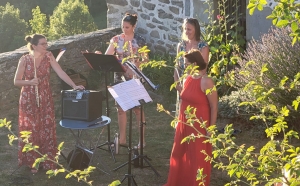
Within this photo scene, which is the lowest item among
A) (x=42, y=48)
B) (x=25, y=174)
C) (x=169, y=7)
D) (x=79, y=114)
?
(x=25, y=174)

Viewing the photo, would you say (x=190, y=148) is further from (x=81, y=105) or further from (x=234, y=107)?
(x=234, y=107)

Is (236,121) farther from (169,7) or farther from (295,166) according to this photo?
(295,166)

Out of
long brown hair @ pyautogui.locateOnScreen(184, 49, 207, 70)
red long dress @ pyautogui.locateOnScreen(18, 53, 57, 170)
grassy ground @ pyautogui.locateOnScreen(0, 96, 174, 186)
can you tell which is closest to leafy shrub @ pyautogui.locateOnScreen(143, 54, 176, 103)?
grassy ground @ pyautogui.locateOnScreen(0, 96, 174, 186)

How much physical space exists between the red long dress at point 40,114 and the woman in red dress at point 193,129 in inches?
60.4

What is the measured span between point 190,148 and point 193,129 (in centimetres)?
19

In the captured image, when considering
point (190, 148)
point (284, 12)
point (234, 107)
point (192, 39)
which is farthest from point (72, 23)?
point (284, 12)

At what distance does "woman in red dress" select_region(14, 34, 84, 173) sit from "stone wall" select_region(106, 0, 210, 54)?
3813 millimetres

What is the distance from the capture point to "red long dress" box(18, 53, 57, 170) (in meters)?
6.90

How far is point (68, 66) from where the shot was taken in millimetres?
10445

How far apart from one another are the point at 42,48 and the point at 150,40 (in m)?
4.71

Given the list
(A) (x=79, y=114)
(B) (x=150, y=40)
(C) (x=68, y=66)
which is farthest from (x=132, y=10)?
(A) (x=79, y=114)

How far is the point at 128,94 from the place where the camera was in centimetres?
624

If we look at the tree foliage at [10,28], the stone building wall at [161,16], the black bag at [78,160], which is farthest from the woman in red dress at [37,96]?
the tree foliage at [10,28]

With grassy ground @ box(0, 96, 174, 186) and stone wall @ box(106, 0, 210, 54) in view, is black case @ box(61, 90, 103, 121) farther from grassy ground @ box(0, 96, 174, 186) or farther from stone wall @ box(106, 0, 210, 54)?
stone wall @ box(106, 0, 210, 54)
